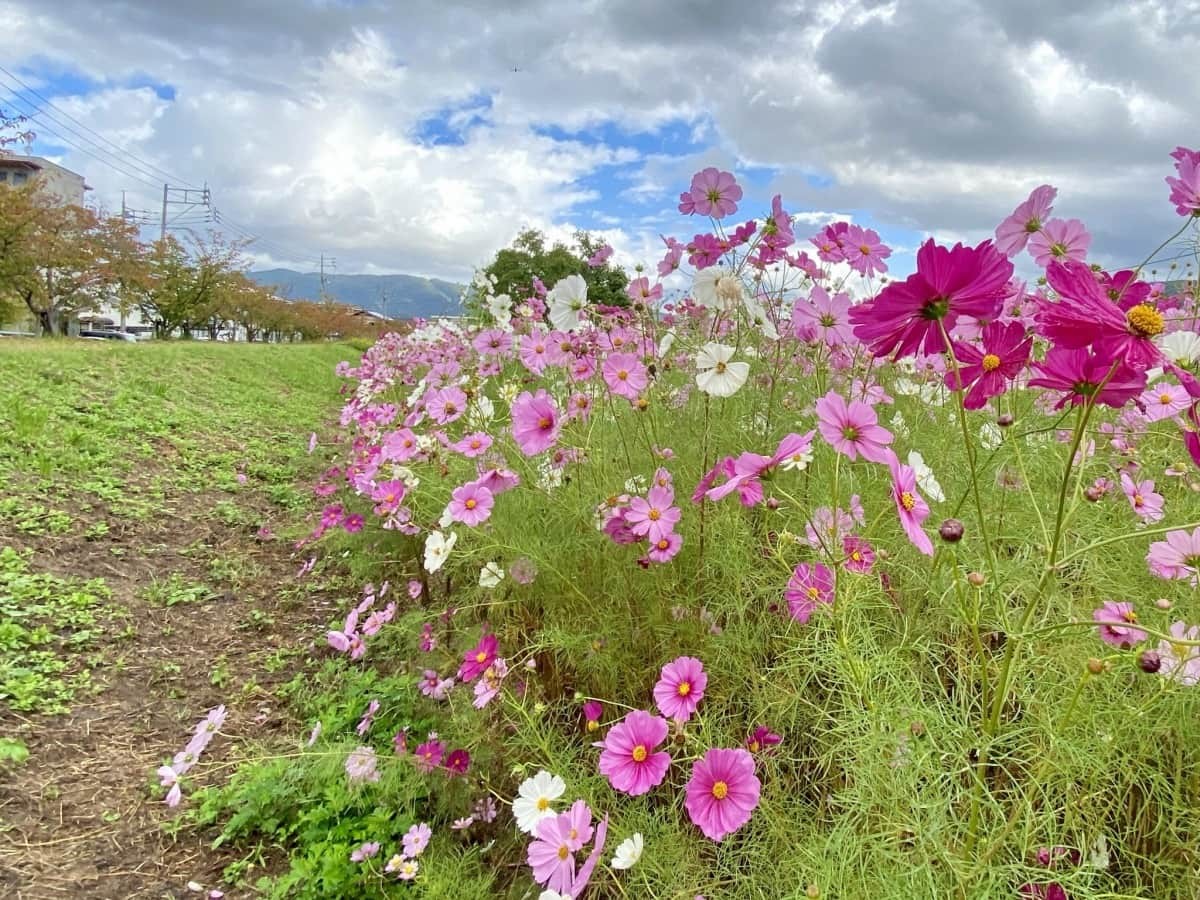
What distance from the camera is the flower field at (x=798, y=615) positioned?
759 millimetres

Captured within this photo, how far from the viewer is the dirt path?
151 cm

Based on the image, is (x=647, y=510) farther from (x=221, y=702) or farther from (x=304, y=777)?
(x=221, y=702)

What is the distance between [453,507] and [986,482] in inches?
44.2

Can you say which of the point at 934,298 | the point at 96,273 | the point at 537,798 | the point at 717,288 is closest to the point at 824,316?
the point at 717,288

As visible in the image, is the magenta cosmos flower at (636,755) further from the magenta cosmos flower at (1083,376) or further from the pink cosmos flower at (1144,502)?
the pink cosmos flower at (1144,502)

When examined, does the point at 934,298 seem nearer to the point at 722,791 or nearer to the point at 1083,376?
the point at 1083,376

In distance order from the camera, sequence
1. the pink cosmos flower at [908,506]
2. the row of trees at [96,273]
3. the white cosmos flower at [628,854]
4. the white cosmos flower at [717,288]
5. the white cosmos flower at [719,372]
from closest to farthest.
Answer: the pink cosmos flower at [908,506] → the white cosmos flower at [628,854] → the white cosmos flower at [719,372] → the white cosmos flower at [717,288] → the row of trees at [96,273]

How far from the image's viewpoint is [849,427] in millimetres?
836

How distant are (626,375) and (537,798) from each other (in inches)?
32.8

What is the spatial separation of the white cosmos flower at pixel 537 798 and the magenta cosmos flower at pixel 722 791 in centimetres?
22

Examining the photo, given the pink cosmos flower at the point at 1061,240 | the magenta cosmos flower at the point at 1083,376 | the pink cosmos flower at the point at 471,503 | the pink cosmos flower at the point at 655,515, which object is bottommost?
the pink cosmos flower at the point at 471,503

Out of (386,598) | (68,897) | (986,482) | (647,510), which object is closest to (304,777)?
(68,897)

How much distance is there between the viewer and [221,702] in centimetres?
212

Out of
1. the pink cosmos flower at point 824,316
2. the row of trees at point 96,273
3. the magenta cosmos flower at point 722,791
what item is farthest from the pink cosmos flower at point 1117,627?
the row of trees at point 96,273
